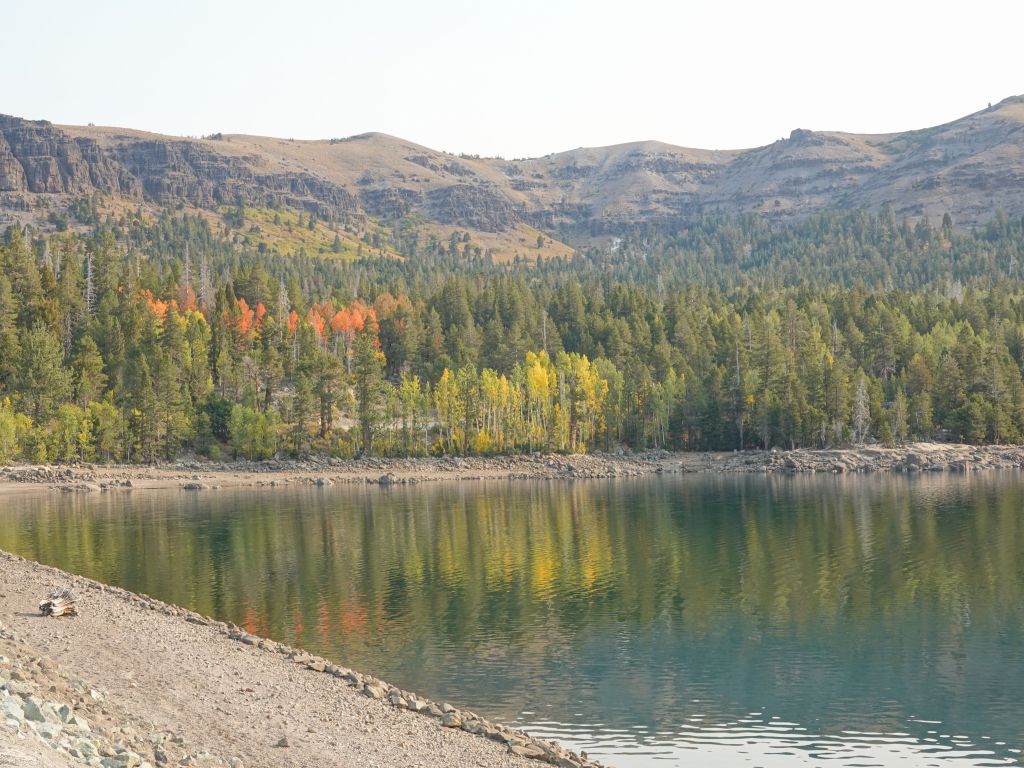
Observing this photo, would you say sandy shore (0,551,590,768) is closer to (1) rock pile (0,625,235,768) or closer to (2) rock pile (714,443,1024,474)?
(1) rock pile (0,625,235,768)

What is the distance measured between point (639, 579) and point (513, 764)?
3363 cm

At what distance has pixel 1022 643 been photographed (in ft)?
135

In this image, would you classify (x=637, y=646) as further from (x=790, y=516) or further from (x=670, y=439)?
(x=670, y=439)

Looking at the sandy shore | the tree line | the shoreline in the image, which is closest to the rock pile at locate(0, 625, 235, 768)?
the sandy shore

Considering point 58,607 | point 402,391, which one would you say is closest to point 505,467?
point 402,391

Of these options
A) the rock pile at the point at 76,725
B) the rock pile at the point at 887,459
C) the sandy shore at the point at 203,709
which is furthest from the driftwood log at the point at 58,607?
the rock pile at the point at 887,459

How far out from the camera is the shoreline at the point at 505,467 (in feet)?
445

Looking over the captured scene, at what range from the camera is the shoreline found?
5340 inches

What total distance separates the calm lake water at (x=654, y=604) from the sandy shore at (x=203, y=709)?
3.00 metres

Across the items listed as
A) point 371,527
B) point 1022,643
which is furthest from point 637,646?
point 371,527

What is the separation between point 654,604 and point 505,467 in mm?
102249

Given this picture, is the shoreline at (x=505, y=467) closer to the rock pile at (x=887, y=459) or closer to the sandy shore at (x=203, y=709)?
the rock pile at (x=887, y=459)

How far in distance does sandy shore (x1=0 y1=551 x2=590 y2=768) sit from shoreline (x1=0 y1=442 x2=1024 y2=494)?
97769 millimetres

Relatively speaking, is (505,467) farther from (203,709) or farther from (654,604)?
(203,709)
